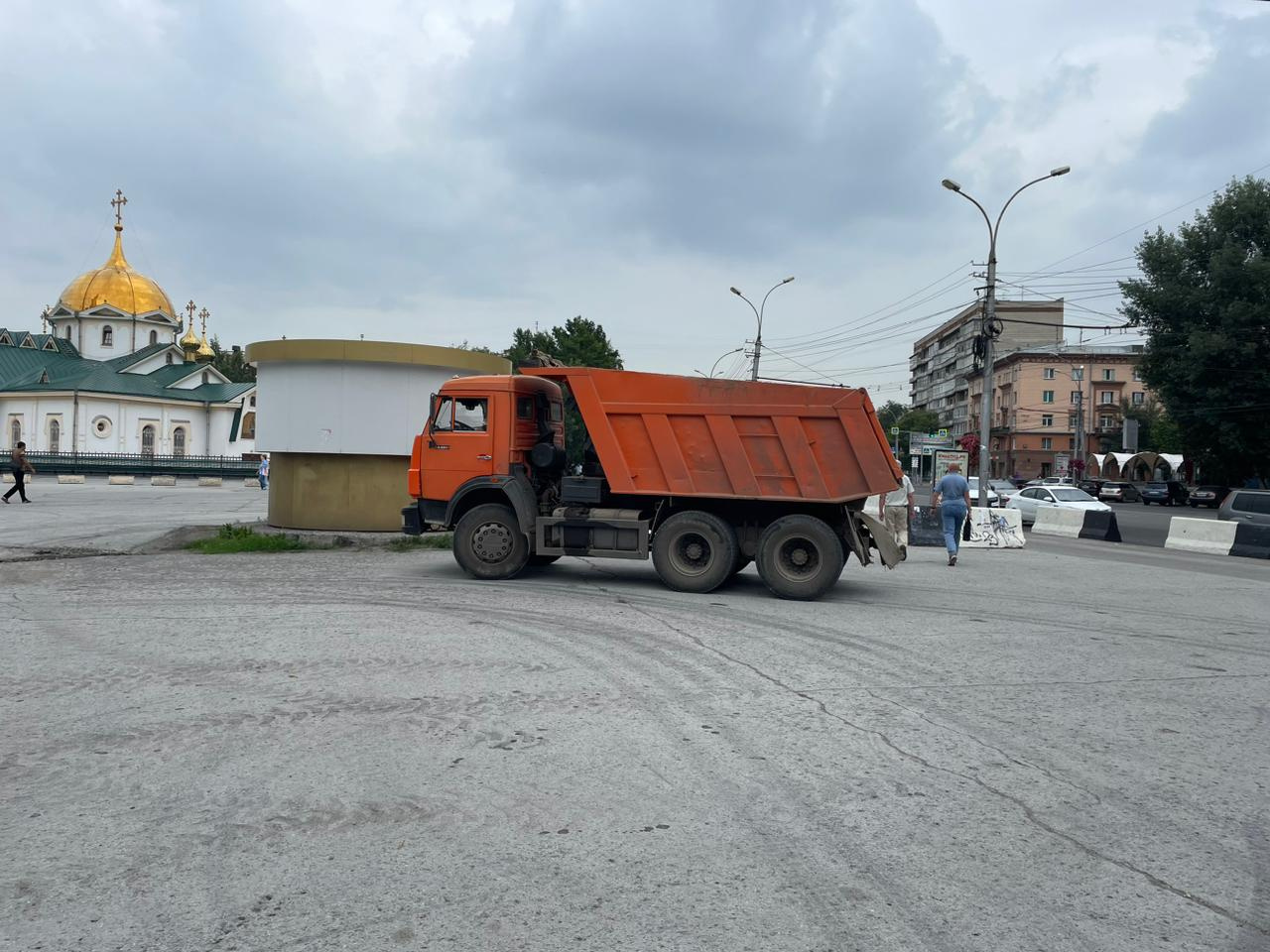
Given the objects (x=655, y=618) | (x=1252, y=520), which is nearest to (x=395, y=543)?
(x=655, y=618)

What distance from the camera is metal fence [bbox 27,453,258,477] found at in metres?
51.5

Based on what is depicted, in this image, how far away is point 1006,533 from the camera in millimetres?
22250

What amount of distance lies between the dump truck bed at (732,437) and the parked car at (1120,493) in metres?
59.6

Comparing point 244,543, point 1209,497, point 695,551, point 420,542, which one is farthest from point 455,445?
point 1209,497

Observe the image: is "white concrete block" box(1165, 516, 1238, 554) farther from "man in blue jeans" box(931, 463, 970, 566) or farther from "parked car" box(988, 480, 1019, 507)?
"parked car" box(988, 480, 1019, 507)

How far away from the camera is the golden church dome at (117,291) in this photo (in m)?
82.2

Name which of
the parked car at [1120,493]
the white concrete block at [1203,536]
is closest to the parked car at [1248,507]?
the white concrete block at [1203,536]

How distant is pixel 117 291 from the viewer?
8275 cm

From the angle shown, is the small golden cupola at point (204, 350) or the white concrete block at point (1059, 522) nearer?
the white concrete block at point (1059, 522)

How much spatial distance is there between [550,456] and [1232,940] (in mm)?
10312

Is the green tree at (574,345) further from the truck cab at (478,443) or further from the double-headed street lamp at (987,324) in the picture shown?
the truck cab at (478,443)

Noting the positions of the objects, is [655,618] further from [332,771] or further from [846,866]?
[846,866]

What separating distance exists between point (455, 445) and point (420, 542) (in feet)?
16.8

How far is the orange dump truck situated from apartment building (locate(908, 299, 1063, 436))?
83.3m
